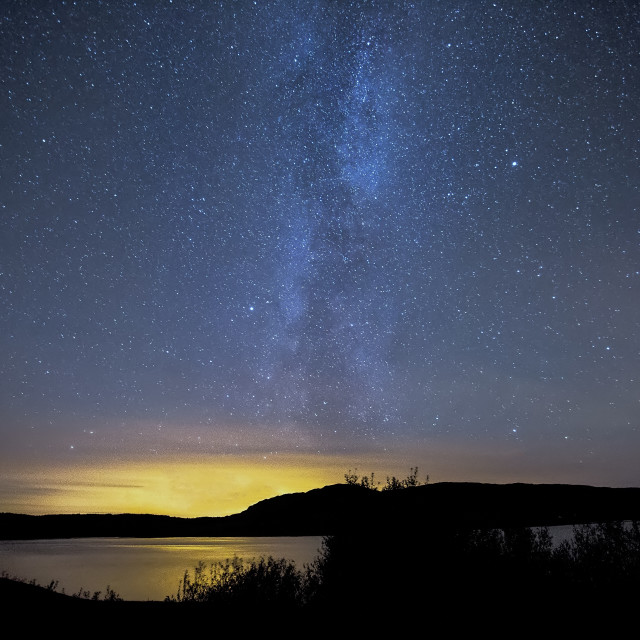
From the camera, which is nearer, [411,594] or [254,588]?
[411,594]

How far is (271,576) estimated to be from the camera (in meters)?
11.8

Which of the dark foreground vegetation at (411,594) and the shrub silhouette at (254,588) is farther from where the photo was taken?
the shrub silhouette at (254,588)

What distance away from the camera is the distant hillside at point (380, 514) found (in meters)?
10.7

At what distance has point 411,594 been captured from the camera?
9.15m

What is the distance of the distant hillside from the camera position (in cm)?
1074

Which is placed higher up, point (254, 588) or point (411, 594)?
point (411, 594)

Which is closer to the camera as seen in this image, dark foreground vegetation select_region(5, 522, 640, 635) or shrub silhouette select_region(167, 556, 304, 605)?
dark foreground vegetation select_region(5, 522, 640, 635)

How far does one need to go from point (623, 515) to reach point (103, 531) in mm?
137127

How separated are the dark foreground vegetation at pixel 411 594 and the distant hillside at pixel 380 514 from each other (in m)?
0.47

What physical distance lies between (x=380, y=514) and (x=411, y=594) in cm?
185

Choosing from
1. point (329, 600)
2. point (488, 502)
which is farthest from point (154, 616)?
point (488, 502)

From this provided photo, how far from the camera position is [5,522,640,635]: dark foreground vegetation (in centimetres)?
838

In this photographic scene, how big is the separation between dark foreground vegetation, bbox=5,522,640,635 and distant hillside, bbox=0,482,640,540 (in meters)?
0.47

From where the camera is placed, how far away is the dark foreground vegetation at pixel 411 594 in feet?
27.5
